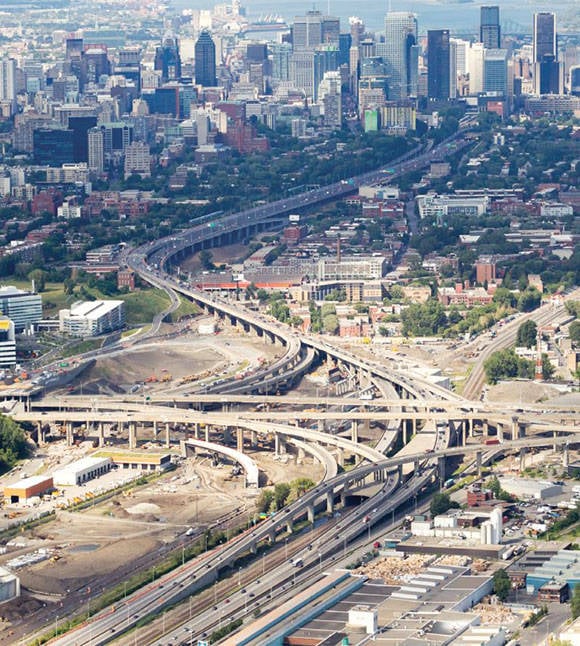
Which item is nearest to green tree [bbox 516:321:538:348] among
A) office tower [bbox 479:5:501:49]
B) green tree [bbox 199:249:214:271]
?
green tree [bbox 199:249:214:271]

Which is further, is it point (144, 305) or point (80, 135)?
point (80, 135)

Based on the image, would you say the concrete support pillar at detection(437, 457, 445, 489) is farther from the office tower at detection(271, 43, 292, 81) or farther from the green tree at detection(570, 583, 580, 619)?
the office tower at detection(271, 43, 292, 81)

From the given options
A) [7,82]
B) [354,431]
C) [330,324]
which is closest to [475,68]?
[7,82]

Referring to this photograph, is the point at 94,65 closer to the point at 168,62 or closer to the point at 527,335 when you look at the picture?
the point at 168,62

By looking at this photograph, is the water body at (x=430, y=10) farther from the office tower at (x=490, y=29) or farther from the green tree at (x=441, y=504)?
the green tree at (x=441, y=504)

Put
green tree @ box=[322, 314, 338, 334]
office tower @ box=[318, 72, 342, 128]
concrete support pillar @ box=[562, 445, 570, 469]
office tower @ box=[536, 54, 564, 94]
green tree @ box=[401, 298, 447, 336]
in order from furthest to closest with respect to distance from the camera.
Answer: office tower @ box=[536, 54, 564, 94]
office tower @ box=[318, 72, 342, 128]
green tree @ box=[322, 314, 338, 334]
green tree @ box=[401, 298, 447, 336]
concrete support pillar @ box=[562, 445, 570, 469]

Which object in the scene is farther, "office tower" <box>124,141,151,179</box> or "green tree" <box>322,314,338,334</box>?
"office tower" <box>124,141,151,179</box>
